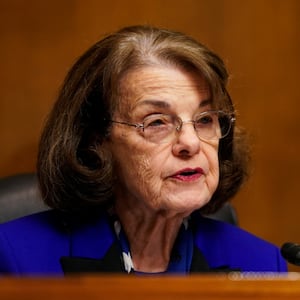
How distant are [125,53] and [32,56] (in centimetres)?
67

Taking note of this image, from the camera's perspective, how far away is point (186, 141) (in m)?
1.30

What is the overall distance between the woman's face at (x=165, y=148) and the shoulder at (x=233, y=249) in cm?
19

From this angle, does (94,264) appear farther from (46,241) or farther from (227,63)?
(227,63)

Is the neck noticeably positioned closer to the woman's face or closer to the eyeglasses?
the woman's face

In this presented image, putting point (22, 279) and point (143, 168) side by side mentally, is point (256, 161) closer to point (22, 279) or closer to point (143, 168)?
point (143, 168)

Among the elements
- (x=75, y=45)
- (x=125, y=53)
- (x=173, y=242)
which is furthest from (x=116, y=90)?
(x=75, y=45)

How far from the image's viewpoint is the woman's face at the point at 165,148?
4.29 feet

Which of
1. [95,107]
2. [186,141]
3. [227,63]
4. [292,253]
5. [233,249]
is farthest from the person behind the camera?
[227,63]

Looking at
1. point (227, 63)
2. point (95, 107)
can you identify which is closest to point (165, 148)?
point (95, 107)

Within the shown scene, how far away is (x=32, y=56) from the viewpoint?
1954mm

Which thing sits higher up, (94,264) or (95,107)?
(95,107)

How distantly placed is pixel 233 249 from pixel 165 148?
367 millimetres

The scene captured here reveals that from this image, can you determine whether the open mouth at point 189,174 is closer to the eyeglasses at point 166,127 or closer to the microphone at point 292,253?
the eyeglasses at point 166,127

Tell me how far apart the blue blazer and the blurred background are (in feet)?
1.80
